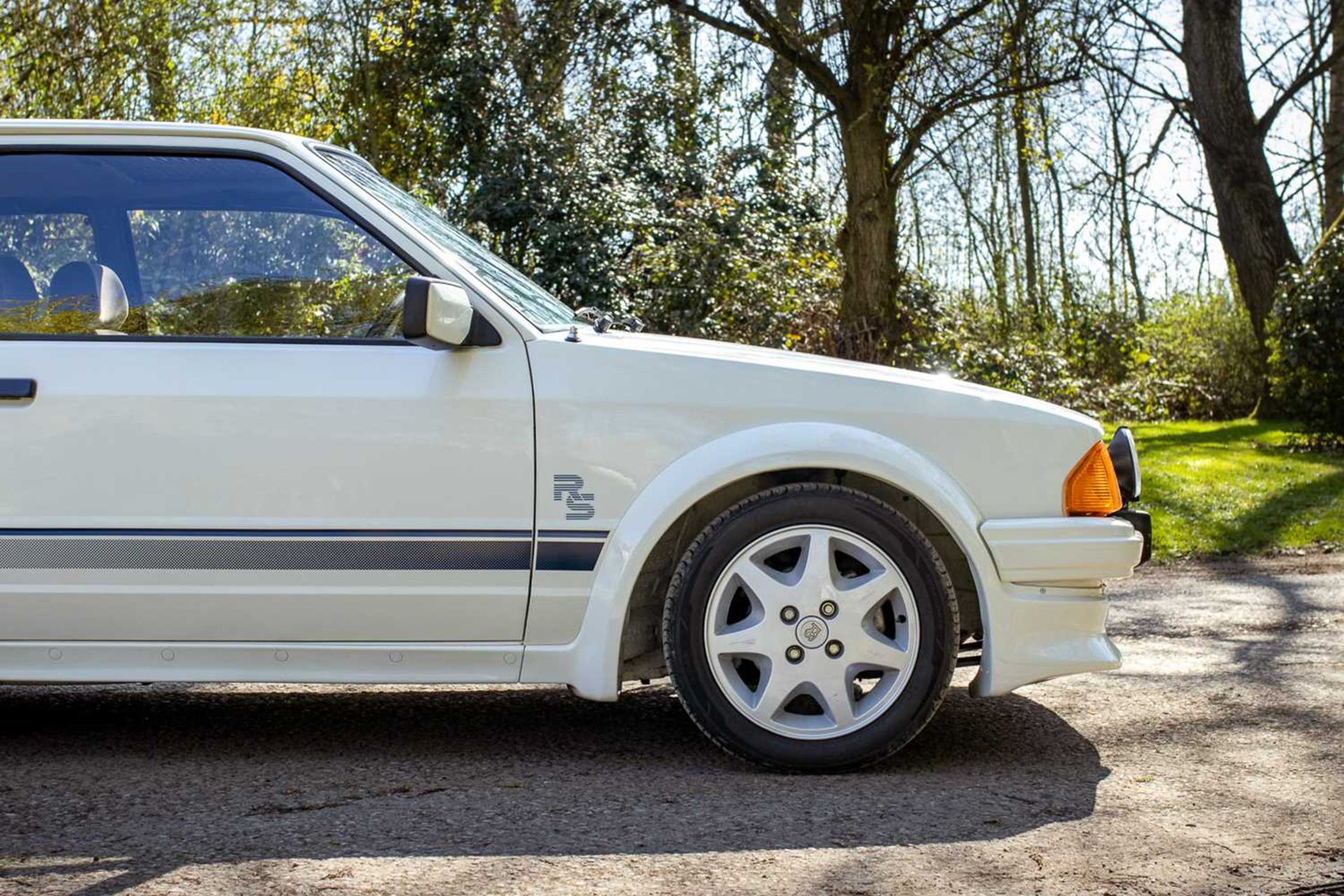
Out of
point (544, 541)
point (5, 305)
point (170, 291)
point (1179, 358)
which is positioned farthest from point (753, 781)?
point (1179, 358)

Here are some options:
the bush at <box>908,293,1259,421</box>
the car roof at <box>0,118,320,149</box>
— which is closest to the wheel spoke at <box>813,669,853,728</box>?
the car roof at <box>0,118,320,149</box>

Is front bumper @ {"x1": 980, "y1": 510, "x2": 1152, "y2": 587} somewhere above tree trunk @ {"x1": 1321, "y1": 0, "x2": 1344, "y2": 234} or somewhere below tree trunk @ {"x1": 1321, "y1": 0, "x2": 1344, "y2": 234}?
below

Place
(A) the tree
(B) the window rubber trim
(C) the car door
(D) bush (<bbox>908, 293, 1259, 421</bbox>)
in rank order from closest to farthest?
(C) the car door, (B) the window rubber trim, (A) the tree, (D) bush (<bbox>908, 293, 1259, 421</bbox>)

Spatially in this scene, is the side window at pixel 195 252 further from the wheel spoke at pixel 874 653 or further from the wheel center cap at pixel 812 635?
the wheel spoke at pixel 874 653

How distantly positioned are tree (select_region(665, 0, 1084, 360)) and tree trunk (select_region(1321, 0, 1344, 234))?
243 inches

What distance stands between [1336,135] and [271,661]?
20308 mm

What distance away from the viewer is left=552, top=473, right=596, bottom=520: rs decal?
408cm

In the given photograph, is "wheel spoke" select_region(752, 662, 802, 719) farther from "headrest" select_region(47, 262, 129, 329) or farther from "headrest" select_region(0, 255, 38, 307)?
"headrest" select_region(0, 255, 38, 307)

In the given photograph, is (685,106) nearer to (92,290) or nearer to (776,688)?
(92,290)

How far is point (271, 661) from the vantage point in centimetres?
415

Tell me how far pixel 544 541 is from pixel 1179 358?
59.8ft

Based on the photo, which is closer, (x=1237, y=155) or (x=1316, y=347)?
(x=1316, y=347)

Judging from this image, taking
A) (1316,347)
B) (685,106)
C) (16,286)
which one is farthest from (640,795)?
(685,106)

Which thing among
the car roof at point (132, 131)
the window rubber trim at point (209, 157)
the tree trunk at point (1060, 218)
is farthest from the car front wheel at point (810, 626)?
the tree trunk at point (1060, 218)
